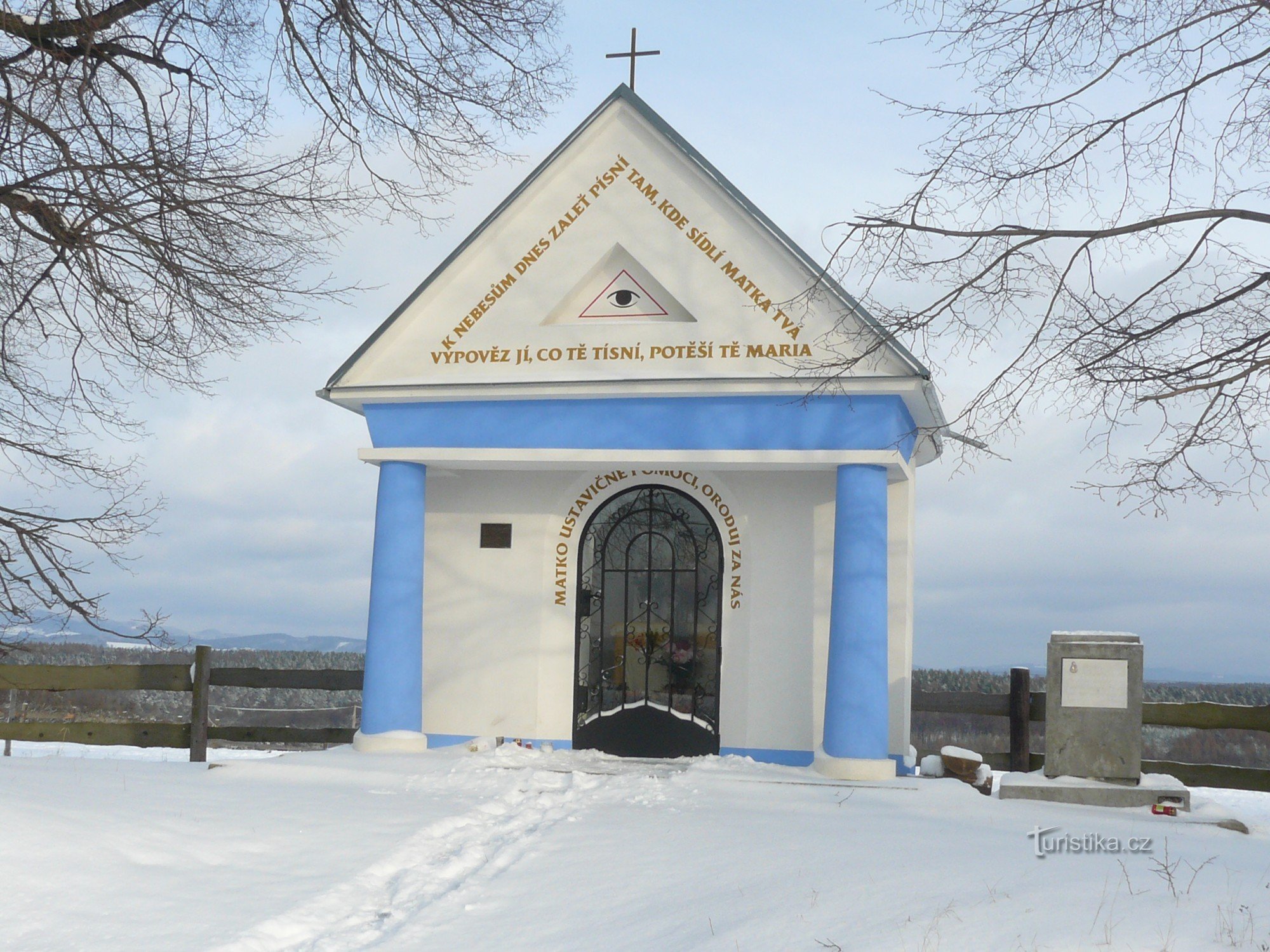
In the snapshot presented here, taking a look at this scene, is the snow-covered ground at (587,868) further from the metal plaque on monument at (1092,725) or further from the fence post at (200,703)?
the fence post at (200,703)

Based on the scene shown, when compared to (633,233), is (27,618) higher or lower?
lower

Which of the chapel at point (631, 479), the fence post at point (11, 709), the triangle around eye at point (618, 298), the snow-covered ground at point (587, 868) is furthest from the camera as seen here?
the fence post at point (11, 709)

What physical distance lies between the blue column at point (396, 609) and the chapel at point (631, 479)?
0.08ft

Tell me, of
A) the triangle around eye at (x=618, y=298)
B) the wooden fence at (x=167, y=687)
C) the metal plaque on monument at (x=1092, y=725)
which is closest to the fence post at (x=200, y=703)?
the wooden fence at (x=167, y=687)

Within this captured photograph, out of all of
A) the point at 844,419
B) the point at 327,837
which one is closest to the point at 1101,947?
the point at 327,837

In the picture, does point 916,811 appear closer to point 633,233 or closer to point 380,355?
point 633,233

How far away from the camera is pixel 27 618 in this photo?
915 centimetres

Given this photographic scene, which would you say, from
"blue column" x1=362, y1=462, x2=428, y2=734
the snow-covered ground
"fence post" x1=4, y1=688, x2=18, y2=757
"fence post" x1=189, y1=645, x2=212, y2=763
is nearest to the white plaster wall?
"blue column" x1=362, y1=462, x2=428, y2=734

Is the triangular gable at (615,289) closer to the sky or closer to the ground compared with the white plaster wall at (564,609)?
closer to the sky

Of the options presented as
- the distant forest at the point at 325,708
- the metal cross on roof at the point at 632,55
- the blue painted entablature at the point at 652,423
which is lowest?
the distant forest at the point at 325,708

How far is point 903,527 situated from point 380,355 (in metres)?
5.54

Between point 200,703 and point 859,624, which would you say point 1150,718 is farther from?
point 200,703

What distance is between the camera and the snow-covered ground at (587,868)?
5188 millimetres

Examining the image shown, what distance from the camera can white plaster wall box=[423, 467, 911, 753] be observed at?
37.6 ft
